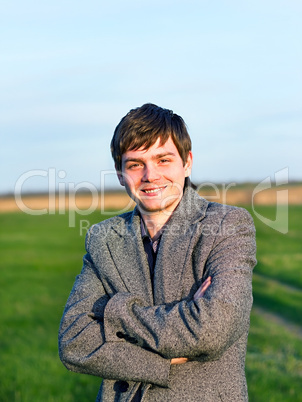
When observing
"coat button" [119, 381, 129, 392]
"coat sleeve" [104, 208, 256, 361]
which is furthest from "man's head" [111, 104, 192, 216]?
"coat button" [119, 381, 129, 392]

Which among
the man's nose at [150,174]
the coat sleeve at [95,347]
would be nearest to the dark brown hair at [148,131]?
the man's nose at [150,174]

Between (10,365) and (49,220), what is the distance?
1946 inches

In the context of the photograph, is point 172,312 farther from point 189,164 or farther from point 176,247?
point 189,164

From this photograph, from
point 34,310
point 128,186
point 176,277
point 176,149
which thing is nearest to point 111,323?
point 176,277

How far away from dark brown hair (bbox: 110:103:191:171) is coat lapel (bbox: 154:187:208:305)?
24 centimetres

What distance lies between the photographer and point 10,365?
8.48m

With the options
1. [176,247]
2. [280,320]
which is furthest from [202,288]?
[280,320]

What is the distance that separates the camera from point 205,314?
2828 mm

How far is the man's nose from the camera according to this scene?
3113 mm

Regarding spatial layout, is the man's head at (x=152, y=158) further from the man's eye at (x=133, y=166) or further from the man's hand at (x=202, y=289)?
the man's hand at (x=202, y=289)

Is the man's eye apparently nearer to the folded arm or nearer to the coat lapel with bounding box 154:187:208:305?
the coat lapel with bounding box 154:187:208:305

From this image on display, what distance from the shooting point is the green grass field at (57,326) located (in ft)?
23.1

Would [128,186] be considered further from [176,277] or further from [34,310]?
[34,310]

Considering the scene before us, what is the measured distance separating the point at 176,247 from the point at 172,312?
33 centimetres
